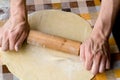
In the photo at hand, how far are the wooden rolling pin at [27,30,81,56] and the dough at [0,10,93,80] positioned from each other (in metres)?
0.04

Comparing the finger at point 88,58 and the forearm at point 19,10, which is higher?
the forearm at point 19,10

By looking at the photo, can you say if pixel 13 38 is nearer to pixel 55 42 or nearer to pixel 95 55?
pixel 55 42

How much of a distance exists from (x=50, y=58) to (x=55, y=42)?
0.07 m

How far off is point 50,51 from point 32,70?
0.10 m

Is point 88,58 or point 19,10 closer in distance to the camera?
point 88,58

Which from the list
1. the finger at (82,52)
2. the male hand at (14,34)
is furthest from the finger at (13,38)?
the finger at (82,52)

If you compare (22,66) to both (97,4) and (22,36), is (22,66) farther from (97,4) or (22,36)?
(97,4)

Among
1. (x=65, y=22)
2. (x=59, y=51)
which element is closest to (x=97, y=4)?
(x=65, y=22)

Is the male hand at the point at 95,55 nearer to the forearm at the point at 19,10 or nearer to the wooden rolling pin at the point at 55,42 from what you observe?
the wooden rolling pin at the point at 55,42

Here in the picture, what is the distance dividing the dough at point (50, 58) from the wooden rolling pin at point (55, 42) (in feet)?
0.13

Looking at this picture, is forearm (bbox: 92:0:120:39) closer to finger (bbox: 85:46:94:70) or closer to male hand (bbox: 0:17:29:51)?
finger (bbox: 85:46:94:70)

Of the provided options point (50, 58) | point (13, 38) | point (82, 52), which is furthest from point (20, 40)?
point (82, 52)

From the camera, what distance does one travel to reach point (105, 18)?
3.02 ft

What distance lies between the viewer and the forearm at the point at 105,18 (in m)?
0.92
